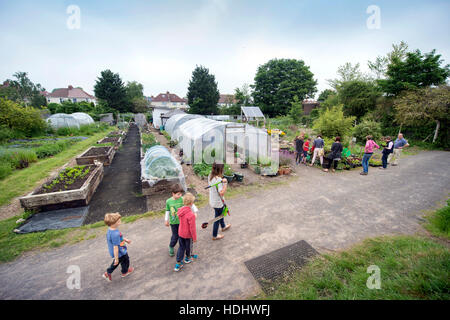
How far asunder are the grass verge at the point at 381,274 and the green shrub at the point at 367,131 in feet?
48.3

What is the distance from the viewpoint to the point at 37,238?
430cm

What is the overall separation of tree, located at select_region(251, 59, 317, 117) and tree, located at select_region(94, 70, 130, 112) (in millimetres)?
33214

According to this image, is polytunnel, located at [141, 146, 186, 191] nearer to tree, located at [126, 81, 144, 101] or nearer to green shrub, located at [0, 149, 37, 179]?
green shrub, located at [0, 149, 37, 179]

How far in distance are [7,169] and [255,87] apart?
40.3 metres

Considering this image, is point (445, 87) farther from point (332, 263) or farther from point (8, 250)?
point (8, 250)

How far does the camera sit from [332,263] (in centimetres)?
336

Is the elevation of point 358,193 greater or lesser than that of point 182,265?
greater

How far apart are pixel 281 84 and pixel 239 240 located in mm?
39191

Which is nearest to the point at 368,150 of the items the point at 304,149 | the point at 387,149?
the point at 387,149

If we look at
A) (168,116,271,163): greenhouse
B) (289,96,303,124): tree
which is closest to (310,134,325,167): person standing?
(168,116,271,163): greenhouse

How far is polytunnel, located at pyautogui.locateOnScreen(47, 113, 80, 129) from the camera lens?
1955 cm

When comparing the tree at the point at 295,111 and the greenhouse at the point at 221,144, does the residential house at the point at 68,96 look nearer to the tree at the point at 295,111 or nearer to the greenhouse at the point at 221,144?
the tree at the point at 295,111

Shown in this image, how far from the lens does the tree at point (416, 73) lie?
14.2 m
